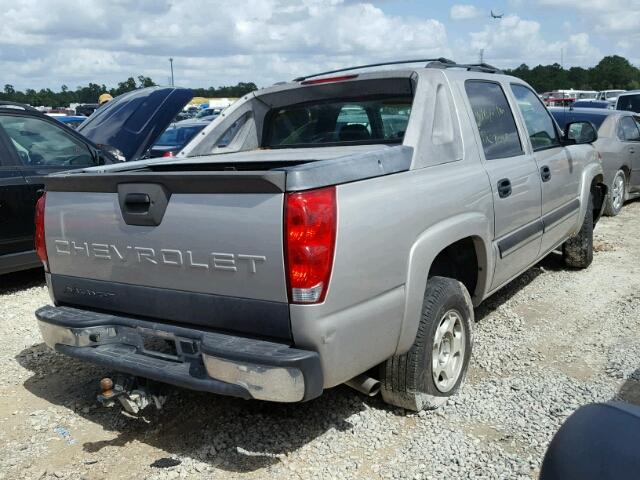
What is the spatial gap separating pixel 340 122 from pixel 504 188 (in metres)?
1.18

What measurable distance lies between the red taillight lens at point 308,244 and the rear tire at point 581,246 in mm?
4308

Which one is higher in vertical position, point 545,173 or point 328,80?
point 328,80

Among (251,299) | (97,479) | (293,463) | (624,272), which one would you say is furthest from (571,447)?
(624,272)

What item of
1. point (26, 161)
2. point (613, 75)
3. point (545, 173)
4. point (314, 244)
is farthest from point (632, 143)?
point (613, 75)

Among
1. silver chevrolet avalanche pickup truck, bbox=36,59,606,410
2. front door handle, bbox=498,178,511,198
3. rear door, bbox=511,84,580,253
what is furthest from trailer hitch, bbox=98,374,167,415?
rear door, bbox=511,84,580,253

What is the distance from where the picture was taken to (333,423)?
11.7ft

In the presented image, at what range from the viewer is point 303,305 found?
2.67m

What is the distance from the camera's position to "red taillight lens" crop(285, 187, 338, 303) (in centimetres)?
264

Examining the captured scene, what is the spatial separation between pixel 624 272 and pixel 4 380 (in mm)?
5665

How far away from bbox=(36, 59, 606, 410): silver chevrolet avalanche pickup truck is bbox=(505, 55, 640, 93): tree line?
61280 mm

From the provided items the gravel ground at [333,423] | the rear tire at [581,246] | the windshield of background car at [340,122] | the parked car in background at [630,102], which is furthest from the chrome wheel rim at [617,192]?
the parked car in background at [630,102]

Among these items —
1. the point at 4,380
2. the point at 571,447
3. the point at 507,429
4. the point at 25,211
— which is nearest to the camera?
the point at 571,447

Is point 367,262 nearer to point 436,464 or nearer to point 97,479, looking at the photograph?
point 436,464

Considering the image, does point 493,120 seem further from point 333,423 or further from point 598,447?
point 598,447
